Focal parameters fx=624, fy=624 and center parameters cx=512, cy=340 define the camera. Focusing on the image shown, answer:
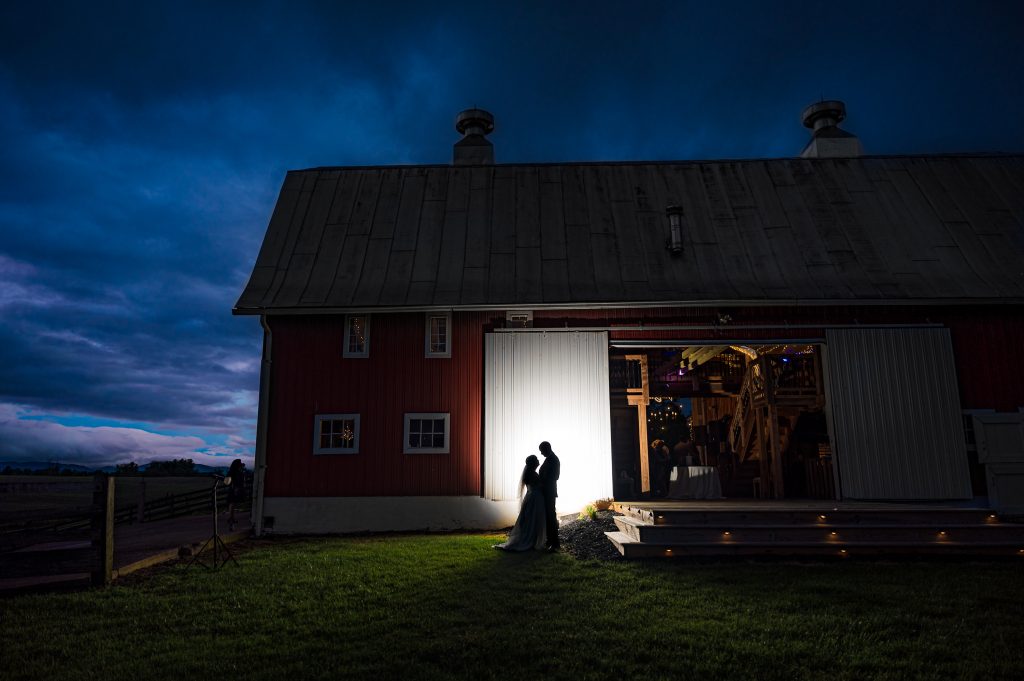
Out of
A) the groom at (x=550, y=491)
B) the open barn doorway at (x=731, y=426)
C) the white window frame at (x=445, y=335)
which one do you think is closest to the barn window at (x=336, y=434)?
the white window frame at (x=445, y=335)

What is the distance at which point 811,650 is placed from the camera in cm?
515

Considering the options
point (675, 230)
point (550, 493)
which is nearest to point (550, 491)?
point (550, 493)

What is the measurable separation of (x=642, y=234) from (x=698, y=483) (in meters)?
6.19

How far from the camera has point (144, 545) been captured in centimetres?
1143

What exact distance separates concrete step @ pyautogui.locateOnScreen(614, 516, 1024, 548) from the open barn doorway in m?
4.73

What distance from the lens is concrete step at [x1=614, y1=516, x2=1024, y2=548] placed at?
9.06 meters

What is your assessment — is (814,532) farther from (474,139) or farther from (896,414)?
(474,139)

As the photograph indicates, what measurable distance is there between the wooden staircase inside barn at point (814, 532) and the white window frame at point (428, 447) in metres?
4.47

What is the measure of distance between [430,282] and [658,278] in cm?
500

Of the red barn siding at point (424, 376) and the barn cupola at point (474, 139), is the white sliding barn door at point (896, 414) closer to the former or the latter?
the red barn siding at point (424, 376)

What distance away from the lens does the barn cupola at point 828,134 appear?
18.3 meters

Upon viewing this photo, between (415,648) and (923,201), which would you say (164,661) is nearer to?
(415,648)

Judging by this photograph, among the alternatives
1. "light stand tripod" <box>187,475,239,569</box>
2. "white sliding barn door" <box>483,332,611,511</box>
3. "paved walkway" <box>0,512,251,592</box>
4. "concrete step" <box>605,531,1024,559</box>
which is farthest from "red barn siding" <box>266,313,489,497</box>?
"concrete step" <box>605,531,1024,559</box>

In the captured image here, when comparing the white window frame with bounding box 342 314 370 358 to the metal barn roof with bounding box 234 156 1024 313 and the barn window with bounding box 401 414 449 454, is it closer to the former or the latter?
the metal barn roof with bounding box 234 156 1024 313
